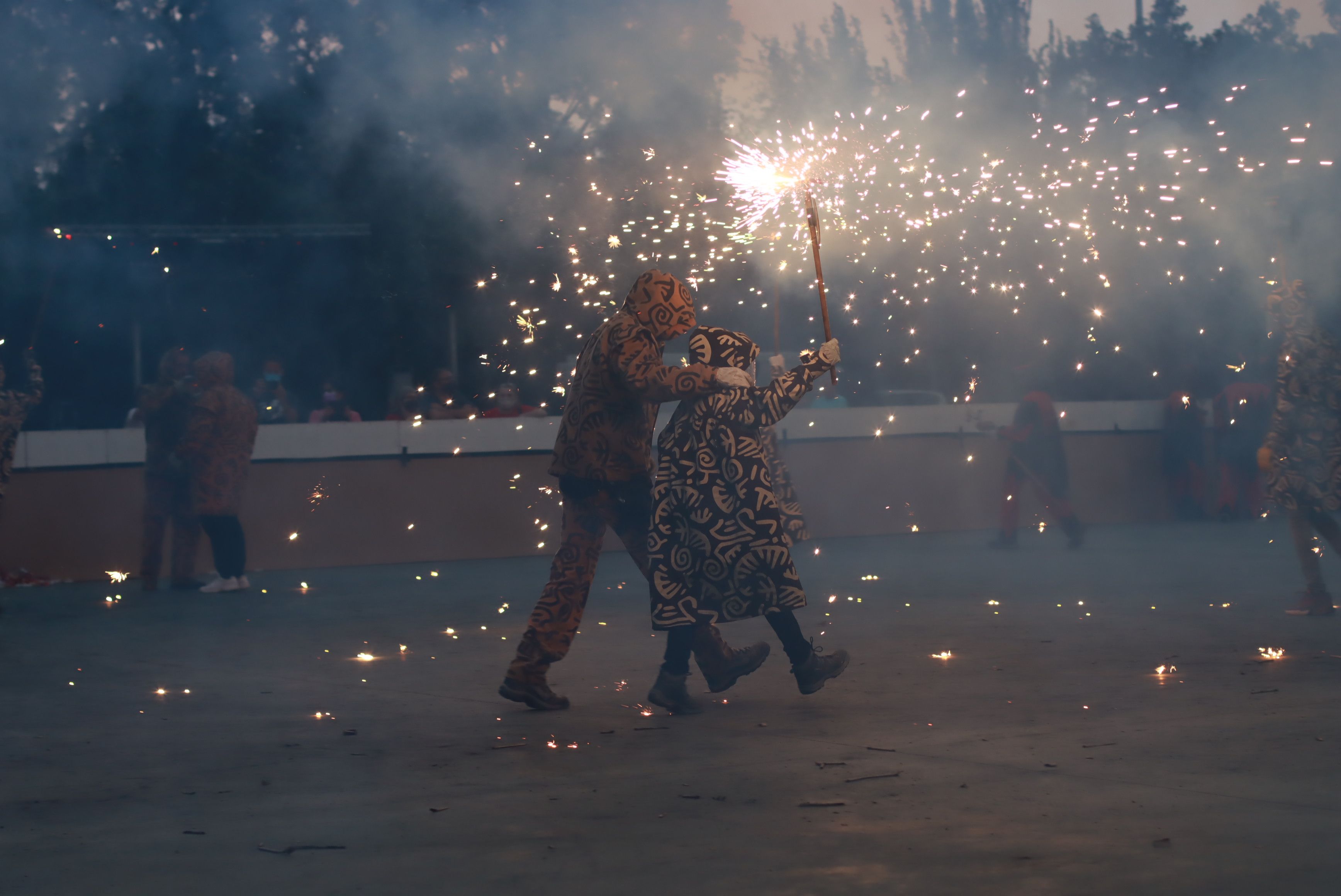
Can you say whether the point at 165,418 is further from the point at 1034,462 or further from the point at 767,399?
the point at 1034,462

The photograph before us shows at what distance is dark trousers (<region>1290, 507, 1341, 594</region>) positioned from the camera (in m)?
7.62

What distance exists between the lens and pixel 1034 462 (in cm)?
1266

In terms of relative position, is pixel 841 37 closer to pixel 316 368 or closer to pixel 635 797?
pixel 316 368

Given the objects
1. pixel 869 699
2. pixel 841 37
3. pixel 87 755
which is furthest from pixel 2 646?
pixel 841 37

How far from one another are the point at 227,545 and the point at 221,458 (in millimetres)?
623

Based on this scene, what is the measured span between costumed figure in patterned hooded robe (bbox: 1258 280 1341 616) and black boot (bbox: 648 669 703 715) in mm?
3667

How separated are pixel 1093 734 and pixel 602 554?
8513mm

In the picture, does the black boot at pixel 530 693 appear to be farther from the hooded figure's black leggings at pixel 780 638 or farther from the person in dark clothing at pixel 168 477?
the person in dark clothing at pixel 168 477

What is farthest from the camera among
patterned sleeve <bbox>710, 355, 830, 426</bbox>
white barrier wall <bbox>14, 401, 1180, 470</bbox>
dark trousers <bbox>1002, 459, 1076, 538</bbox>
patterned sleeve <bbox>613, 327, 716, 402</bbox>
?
dark trousers <bbox>1002, 459, 1076, 538</bbox>

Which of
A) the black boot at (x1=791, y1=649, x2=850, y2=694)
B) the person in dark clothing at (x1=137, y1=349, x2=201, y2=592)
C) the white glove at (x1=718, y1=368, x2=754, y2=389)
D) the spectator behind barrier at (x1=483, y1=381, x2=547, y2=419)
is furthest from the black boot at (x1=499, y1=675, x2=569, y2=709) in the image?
the spectator behind barrier at (x1=483, y1=381, x2=547, y2=419)

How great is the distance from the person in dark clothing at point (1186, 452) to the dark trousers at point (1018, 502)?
303 cm

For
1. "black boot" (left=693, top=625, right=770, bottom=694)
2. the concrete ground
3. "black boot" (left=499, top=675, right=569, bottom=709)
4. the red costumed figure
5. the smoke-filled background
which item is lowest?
the concrete ground

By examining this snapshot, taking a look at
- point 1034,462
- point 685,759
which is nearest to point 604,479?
point 685,759

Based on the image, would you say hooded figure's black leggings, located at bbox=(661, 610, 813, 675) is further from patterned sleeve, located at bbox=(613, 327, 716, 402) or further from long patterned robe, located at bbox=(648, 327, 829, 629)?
patterned sleeve, located at bbox=(613, 327, 716, 402)
